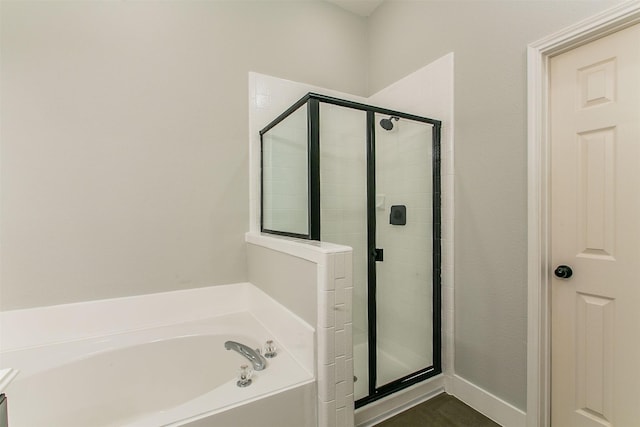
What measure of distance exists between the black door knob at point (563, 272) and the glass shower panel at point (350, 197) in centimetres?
97

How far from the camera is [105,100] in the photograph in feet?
5.55

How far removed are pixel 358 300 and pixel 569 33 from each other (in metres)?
1.69

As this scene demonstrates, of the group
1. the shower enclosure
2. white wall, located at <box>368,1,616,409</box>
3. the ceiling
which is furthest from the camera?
the ceiling

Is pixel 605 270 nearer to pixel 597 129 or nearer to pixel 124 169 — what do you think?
pixel 597 129

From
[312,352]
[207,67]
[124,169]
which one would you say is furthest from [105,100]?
[312,352]

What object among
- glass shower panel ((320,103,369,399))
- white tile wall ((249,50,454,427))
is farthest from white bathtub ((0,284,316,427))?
glass shower panel ((320,103,369,399))

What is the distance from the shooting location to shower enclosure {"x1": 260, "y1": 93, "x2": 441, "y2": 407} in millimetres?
1703

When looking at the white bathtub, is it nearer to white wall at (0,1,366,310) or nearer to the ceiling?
white wall at (0,1,366,310)

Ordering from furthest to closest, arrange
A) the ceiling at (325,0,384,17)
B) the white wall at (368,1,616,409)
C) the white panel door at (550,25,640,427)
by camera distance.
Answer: the ceiling at (325,0,384,17)
the white wall at (368,1,616,409)
the white panel door at (550,25,640,427)

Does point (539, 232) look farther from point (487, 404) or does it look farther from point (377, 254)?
point (487, 404)

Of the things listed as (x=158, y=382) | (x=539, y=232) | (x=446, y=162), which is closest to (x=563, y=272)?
(x=539, y=232)

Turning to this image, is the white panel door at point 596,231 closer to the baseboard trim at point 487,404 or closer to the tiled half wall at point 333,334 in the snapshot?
the baseboard trim at point 487,404

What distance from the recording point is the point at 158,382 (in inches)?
62.1

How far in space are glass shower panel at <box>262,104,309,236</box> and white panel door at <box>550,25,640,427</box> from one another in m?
1.23
